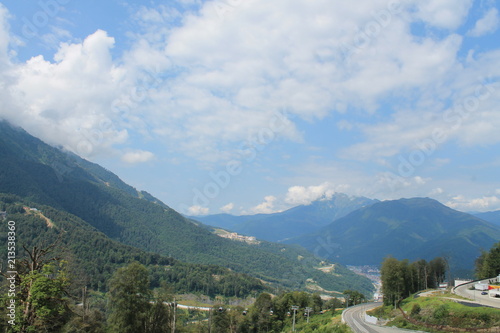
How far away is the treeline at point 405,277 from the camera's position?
279 feet

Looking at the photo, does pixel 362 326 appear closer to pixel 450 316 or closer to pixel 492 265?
pixel 450 316

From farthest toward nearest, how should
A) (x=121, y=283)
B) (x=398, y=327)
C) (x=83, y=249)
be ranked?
(x=83, y=249) < (x=398, y=327) < (x=121, y=283)

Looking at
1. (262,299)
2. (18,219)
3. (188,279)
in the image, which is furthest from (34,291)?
(18,219)

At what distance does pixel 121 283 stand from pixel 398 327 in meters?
40.2

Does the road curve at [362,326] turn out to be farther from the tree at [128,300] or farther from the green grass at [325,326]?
the tree at [128,300]

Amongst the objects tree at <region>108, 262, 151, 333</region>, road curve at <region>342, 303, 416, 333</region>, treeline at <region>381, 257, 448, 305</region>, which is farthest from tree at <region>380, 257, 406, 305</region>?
tree at <region>108, 262, 151, 333</region>

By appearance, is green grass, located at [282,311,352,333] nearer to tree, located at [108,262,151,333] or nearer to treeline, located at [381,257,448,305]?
treeline, located at [381,257,448,305]

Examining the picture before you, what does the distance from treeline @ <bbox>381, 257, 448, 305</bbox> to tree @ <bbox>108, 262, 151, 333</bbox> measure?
60113 mm

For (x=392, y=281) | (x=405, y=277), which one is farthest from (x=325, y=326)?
(x=405, y=277)

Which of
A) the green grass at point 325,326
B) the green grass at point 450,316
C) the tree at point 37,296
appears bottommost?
the green grass at point 325,326

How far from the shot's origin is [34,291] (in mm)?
21984

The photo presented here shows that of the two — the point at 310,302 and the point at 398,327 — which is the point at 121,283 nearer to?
the point at 398,327

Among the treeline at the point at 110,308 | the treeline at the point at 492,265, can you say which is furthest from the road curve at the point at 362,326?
the treeline at the point at 492,265

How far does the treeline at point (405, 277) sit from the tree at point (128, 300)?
60.1 metres
